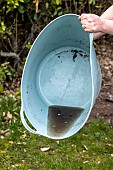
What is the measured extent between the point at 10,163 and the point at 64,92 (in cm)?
74

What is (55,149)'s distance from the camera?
434 cm

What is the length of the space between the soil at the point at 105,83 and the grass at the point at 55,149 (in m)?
0.21

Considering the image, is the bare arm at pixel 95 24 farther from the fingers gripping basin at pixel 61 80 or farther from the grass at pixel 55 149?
the grass at pixel 55 149

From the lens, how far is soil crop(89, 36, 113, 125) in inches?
199

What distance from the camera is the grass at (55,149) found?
4.05 m

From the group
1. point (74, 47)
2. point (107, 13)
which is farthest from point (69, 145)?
point (107, 13)

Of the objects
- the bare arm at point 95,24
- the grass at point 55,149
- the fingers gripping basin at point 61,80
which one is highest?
the bare arm at point 95,24

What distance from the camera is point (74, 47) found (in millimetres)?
4027

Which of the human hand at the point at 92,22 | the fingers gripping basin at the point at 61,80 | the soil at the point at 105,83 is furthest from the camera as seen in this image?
the soil at the point at 105,83

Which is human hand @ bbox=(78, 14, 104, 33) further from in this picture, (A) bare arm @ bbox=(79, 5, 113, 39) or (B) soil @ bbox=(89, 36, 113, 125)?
(B) soil @ bbox=(89, 36, 113, 125)

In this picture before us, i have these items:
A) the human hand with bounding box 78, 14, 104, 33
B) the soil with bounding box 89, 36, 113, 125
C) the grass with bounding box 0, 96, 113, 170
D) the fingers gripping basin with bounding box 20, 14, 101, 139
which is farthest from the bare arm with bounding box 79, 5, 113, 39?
the soil with bounding box 89, 36, 113, 125

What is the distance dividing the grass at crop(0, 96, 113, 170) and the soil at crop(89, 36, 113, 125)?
0.68 ft

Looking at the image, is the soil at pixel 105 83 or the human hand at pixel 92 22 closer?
the human hand at pixel 92 22

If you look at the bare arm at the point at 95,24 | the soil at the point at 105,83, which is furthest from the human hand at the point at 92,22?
the soil at the point at 105,83
